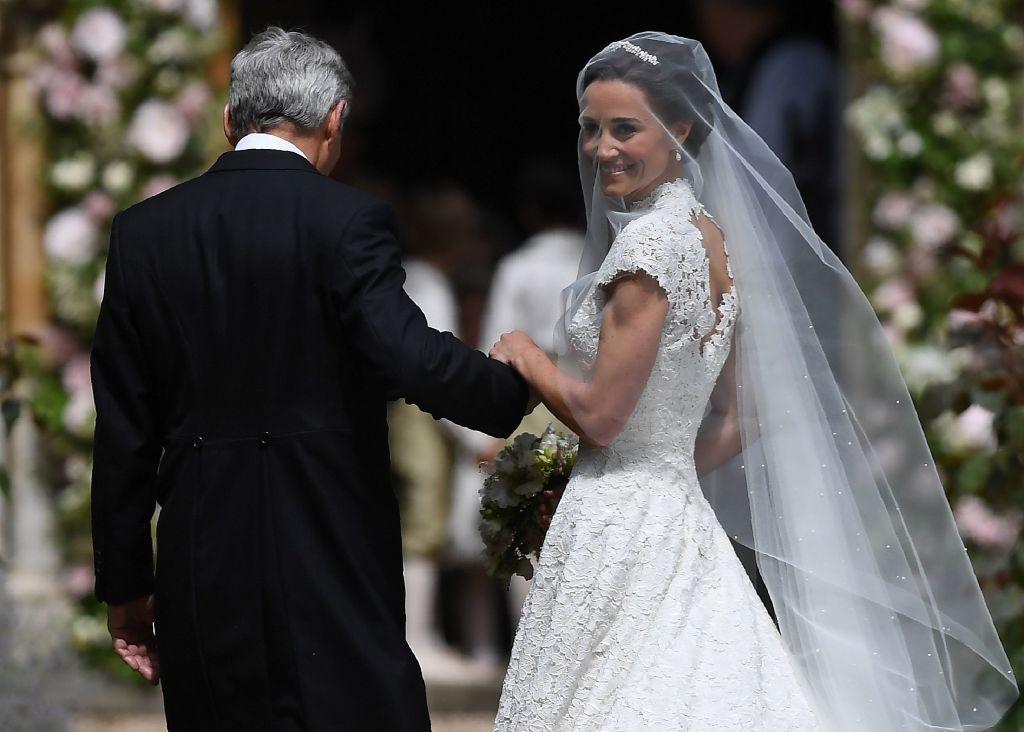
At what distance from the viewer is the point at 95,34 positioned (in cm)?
586

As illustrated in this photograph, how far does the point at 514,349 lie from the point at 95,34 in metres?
3.60

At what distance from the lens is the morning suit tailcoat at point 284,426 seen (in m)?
2.66

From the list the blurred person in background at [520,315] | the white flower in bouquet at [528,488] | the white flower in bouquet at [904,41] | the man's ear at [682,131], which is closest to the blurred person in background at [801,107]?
the white flower in bouquet at [904,41]

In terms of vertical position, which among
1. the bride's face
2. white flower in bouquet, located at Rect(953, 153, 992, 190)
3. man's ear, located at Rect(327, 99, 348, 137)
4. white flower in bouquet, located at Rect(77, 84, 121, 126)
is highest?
white flower in bouquet, located at Rect(77, 84, 121, 126)

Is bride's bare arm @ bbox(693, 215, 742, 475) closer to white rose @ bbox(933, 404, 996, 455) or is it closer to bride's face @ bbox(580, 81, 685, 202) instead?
bride's face @ bbox(580, 81, 685, 202)

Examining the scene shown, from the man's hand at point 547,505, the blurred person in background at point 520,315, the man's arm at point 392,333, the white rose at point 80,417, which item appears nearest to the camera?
the man's arm at point 392,333

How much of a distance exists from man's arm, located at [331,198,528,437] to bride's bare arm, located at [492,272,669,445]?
20cm

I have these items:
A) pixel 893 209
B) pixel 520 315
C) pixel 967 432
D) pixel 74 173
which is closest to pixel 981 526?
pixel 967 432

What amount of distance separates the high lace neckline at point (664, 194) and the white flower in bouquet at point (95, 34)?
358cm

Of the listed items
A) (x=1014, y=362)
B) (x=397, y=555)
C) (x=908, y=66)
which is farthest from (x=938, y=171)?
(x=397, y=555)

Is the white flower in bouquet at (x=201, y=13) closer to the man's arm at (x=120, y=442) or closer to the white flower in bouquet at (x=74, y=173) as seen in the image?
the white flower in bouquet at (x=74, y=173)

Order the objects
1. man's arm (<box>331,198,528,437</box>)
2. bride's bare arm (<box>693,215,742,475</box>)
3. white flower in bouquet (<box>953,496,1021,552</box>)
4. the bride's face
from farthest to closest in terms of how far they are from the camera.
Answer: white flower in bouquet (<box>953,496,1021,552</box>), bride's bare arm (<box>693,215,742,475</box>), the bride's face, man's arm (<box>331,198,528,437</box>)

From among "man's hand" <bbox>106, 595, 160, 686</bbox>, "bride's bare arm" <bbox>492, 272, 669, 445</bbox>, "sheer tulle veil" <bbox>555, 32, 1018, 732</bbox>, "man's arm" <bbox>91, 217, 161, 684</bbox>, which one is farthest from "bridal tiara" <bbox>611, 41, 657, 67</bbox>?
"man's hand" <bbox>106, 595, 160, 686</bbox>

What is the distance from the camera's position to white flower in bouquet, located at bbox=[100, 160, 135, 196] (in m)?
5.86
